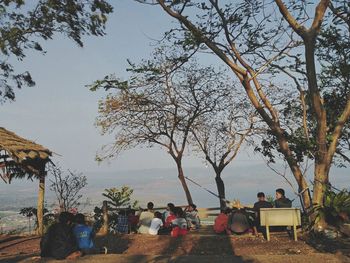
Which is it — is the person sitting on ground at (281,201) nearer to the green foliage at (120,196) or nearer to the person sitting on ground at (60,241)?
the person sitting on ground at (60,241)

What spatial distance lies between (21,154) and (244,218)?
671 cm

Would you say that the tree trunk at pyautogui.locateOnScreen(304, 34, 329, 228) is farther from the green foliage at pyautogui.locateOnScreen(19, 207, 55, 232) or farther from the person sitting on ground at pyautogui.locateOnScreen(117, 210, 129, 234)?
the green foliage at pyautogui.locateOnScreen(19, 207, 55, 232)

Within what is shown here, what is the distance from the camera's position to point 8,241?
15.0m

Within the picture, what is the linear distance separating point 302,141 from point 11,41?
38.1 ft

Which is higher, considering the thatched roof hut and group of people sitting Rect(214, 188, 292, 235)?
the thatched roof hut

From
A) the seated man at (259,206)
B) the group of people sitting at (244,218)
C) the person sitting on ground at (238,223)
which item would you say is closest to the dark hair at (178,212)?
the group of people sitting at (244,218)

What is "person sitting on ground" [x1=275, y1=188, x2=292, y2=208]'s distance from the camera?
1241 cm

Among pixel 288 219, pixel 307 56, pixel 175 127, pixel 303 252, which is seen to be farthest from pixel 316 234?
pixel 175 127

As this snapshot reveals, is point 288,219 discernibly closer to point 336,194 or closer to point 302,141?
point 336,194

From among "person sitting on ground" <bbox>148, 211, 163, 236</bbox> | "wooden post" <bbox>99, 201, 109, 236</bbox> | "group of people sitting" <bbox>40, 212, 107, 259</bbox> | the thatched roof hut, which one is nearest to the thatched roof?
the thatched roof hut

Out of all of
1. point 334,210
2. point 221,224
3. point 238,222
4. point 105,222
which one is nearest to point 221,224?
point 221,224

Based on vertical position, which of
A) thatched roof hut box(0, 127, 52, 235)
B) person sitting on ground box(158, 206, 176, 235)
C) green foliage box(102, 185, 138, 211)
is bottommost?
person sitting on ground box(158, 206, 176, 235)

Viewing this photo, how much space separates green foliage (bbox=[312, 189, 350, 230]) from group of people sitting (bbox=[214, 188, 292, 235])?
101 centimetres

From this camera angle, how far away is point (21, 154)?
13812 millimetres
